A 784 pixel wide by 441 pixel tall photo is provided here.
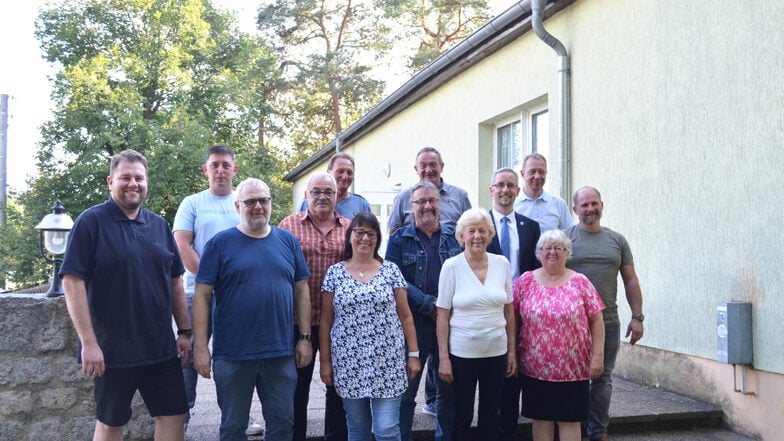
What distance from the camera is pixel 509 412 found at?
447 centimetres

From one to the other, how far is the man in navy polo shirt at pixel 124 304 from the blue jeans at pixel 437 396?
4.24 ft

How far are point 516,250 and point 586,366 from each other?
2.87ft

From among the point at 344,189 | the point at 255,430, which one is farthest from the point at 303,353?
the point at 344,189

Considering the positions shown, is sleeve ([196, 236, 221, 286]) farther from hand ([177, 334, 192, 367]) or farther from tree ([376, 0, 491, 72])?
tree ([376, 0, 491, 72])

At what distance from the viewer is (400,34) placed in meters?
25.6

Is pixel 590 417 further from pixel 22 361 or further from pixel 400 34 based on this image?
pixel 400 34

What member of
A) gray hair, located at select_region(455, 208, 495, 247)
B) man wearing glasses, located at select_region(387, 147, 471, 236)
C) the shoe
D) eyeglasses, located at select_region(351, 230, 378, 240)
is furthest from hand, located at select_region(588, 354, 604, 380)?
the shoe

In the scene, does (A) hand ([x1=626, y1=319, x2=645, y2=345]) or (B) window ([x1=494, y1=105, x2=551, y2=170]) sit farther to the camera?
(B) window ([x1=494, y1=105, x2=551, y2=170])

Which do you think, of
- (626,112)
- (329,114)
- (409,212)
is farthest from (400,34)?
(409,212)

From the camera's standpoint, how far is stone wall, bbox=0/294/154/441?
432 cm

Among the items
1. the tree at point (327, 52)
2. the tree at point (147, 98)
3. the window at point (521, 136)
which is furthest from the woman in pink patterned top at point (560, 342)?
the tree at point (327, 52)

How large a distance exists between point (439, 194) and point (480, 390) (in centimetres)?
131

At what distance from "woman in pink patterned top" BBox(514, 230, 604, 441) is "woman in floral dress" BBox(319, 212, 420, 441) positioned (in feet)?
2.63

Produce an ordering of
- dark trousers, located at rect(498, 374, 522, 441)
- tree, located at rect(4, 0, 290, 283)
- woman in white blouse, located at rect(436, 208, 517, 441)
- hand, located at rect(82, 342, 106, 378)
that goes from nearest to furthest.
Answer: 1. hand, located at rect(82, 342, 106, 378)
2. woman in white blouse, located at rect(436, 208, 517, 441)
3. dark trousers, located at rect(498, 374, 522, 441)
4. tree, located at rect(4, 0, 290, 283)
